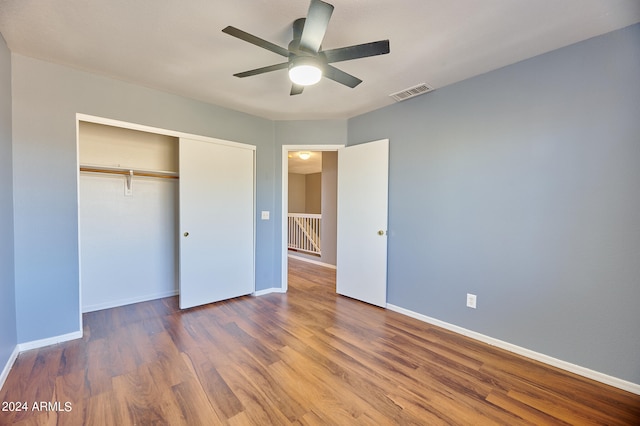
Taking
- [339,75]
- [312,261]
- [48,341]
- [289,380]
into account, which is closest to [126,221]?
[48,341]

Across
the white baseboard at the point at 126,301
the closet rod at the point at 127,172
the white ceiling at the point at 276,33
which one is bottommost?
the white baseboard at the point at 126,301

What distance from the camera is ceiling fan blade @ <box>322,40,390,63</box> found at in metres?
1.61

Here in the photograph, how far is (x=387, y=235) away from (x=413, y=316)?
0.95 meters

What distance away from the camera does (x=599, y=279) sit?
6.37ft

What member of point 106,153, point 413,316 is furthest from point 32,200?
point 413,316

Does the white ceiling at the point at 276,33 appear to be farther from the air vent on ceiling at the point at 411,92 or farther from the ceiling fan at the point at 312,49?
the ceiling fan at the point at 312,49

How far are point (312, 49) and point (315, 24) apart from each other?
171 millimetres

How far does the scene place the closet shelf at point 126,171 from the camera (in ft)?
9.47

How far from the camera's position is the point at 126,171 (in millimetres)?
3172

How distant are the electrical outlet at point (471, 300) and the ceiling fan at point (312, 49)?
2.19 meters

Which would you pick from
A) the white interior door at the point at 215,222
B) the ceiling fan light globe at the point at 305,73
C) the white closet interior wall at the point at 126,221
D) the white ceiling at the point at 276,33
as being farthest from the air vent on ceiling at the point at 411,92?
the white closet interior wall at the point at 126,221

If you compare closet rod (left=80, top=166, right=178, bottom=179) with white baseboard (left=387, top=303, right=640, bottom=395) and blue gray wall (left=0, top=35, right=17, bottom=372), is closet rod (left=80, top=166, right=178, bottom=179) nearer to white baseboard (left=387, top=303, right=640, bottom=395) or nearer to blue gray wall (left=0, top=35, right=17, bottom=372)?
blue gray wall (left=0, top=35, right=17, bottom=372)

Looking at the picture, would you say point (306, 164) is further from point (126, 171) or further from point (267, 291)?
point (126, 171)

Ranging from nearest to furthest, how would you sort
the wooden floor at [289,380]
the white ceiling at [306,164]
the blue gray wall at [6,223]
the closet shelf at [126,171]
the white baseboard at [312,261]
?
the wooden floor at [289,380] → the blue gray wall at [6,223] → the closet shelf at [126,171] → the white baseboard at [312,261] → the white ceiling at [306,164]
